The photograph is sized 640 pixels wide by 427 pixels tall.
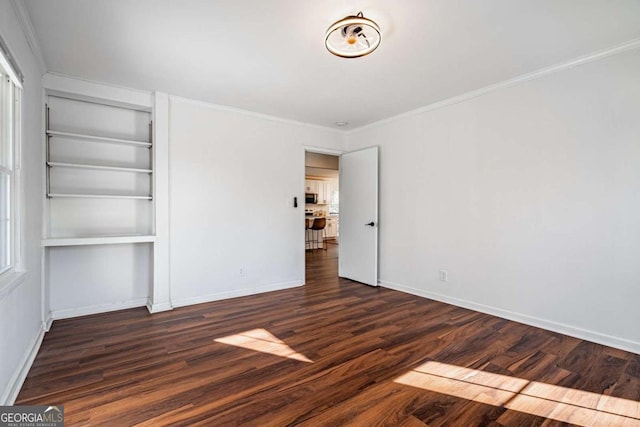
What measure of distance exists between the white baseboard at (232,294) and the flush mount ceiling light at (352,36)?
3142mm

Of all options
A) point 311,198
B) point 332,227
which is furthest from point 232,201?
point 332,227

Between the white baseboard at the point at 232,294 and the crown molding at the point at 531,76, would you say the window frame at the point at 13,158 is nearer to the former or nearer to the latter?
the white baseboard at the point at 232,294

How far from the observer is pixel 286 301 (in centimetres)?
398

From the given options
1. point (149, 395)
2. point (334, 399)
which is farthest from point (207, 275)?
point (334, 399)

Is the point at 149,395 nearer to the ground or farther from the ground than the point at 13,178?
nearer to the ground

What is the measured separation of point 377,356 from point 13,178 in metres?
2.87

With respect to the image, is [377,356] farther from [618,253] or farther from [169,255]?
[169,255]

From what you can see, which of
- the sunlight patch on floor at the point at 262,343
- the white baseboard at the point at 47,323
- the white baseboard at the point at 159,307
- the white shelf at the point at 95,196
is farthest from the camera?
the white baseboard at the point at 159,307

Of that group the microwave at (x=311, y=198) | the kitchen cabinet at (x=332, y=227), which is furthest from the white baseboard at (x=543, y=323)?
the kitchen cabinet at (x=332, y=227)

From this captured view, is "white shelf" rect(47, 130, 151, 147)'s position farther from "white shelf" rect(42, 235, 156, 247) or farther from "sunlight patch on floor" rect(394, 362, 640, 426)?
"sunlight patch on floor" rect(394, 362, 640, 426)

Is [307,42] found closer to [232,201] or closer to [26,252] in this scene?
[232,201]

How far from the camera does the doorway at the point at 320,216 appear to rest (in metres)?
6.05

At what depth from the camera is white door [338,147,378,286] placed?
15.5ft

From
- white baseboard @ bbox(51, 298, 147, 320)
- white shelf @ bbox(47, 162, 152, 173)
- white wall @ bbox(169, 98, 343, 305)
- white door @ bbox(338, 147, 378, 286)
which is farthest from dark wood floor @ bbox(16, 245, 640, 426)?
white shelf @ bbox(47, 162, 152, 173)
